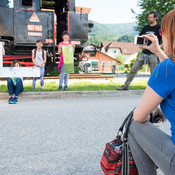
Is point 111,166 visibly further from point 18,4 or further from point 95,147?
point 18,4

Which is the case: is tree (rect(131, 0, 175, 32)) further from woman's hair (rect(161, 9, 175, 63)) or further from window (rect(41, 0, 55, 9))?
woman's hair (rect(161, 9, 175, 63))

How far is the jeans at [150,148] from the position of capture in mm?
1187

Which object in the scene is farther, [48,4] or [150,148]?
[48,4]

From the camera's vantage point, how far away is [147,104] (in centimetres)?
130

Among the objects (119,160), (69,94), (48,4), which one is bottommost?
(69,94)

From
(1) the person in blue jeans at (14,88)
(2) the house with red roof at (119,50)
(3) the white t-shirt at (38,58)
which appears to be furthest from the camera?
(2) the house with red roof at (119,50)

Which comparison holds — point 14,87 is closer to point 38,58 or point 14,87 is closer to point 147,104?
point 38,58

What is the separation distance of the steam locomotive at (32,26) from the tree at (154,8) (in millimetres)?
12140

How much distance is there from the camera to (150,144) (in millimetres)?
1311

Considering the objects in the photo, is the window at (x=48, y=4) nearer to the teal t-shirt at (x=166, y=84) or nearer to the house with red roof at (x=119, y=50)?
the teal t-shirt at (x=166, y=84)

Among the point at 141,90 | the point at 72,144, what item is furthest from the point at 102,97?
the point at 72,144

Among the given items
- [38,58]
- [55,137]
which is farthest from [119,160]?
[38,58]

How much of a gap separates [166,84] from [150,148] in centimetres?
40

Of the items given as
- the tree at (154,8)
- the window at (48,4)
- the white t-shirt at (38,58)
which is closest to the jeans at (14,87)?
the white t-shirt at (38,58)
